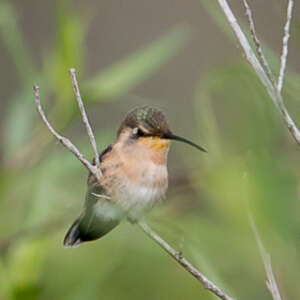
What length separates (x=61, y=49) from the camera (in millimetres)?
3684

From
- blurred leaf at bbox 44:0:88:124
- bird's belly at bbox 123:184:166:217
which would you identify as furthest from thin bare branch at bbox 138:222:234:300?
blurred leaf at bbox 44:0:88:124

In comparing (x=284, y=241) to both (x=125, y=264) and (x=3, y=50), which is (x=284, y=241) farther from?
(x=3, y=50)

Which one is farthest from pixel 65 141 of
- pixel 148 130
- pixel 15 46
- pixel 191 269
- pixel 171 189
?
pixel 15 46

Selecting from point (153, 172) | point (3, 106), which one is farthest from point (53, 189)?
point (3, 106)

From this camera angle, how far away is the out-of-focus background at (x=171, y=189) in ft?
9.42

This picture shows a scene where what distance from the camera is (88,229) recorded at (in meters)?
3.07

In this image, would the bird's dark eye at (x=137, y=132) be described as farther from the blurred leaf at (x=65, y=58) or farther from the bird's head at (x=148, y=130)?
the blurred leaf at (x=65, y=58)

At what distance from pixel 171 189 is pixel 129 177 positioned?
666mm

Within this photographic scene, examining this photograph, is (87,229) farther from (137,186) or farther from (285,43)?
(285,43)

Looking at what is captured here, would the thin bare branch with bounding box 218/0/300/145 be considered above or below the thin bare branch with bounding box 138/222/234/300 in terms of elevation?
above

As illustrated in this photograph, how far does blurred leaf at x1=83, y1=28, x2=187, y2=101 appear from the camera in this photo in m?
3.74

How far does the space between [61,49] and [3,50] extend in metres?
3.31

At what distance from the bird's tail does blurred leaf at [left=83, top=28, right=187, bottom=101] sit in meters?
0.70

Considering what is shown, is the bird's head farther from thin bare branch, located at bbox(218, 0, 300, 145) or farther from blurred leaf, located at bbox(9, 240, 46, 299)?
thin bare branch, located at bbox(218, 0, 300, 145)
